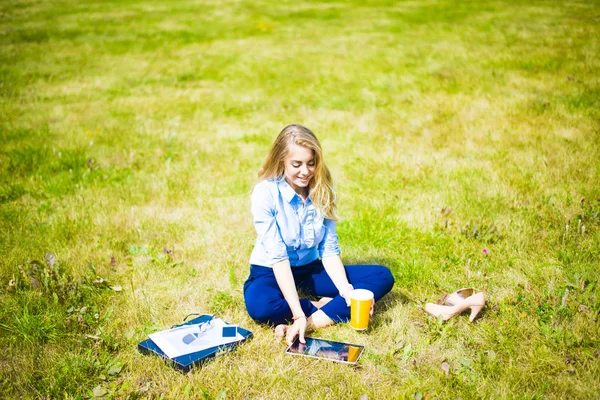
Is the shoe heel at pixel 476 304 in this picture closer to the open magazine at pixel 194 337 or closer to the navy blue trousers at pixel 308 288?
the navy blue trousers at pixel 308 288

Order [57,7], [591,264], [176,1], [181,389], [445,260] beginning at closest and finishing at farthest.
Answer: [181,389] < [591,264] < [445,260] < [57,7] < [176,1]

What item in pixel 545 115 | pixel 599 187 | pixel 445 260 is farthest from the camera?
pixel 545 115

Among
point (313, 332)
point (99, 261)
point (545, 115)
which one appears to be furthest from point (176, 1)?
point (313, 332)

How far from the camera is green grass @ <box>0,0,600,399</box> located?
3385 mm

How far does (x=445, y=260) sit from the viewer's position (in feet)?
15.5

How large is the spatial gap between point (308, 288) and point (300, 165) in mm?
1218

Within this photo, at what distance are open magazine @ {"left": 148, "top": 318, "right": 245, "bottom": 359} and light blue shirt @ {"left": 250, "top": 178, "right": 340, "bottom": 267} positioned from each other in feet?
2.01

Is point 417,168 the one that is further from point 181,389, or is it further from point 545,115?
point 181,389

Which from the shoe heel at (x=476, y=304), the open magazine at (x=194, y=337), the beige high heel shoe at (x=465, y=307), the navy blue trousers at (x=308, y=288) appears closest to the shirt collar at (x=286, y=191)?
the navy blue trousers at (x=308, y=288)

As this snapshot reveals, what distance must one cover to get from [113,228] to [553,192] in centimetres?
513

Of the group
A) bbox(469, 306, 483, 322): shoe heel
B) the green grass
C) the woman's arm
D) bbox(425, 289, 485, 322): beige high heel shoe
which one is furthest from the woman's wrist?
bbox(469, 306, 483, 322): shoe heel

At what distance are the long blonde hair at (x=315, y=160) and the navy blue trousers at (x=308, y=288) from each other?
0.55 m

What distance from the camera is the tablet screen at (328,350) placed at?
11.4 feet

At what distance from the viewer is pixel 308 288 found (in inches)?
173
